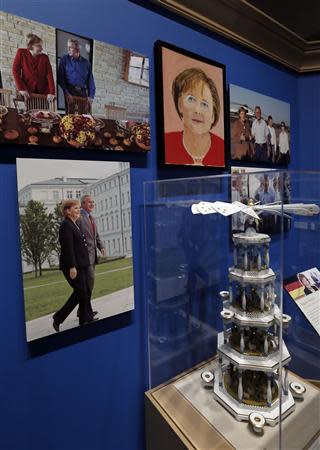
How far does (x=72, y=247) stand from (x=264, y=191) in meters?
0.57

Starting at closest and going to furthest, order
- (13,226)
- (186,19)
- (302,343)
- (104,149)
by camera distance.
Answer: (13,226)
(104,149)
(302,343)
(186,19)

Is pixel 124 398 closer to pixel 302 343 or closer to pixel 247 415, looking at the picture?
pixel 247 415

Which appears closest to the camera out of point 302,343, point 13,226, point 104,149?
point 13,226

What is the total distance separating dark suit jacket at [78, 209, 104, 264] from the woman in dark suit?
0.01 meters

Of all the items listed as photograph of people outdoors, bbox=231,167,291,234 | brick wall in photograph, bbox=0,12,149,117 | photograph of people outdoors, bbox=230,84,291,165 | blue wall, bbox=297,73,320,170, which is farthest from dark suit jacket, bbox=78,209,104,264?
blue wall, bbox=297,73,320,170

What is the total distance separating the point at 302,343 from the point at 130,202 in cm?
76

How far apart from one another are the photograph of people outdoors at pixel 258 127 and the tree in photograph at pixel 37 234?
85 cm

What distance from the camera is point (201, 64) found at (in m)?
1.16

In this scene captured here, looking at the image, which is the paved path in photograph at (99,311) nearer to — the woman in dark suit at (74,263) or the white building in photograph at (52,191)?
the woman in dark suit at (74,263)

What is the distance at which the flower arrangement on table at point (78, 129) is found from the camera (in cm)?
85

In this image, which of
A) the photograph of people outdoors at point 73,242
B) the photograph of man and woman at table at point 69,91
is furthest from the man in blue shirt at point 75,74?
the photograph of people outdoors at point 73,242

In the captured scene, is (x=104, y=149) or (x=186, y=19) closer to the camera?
(x=104, y=149)

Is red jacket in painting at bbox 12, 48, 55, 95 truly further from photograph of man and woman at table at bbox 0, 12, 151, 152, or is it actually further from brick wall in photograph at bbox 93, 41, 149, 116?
brick wall in photograph at bbox 93, 41, 149, 116

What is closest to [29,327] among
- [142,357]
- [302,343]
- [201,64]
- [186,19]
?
[142,357]
